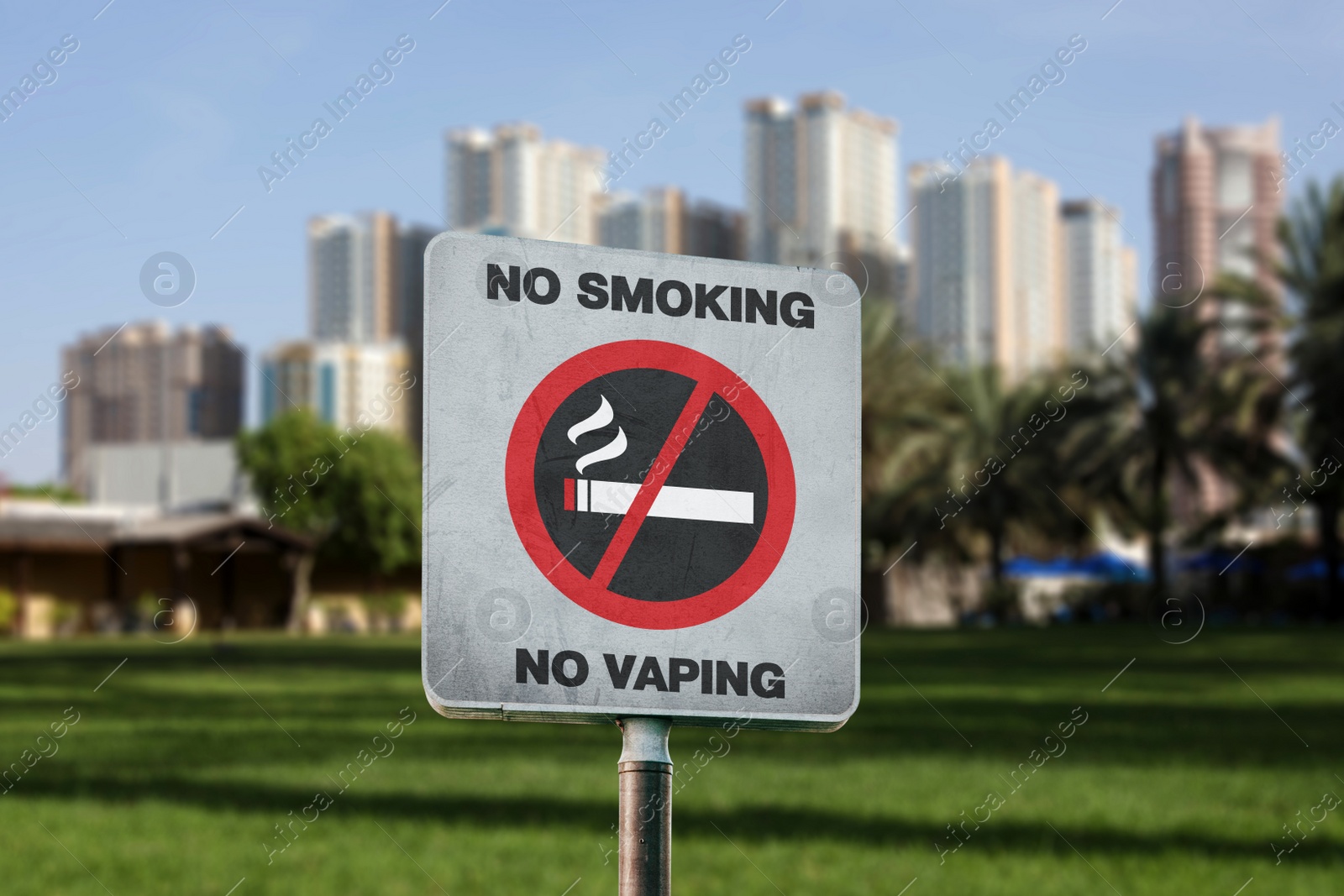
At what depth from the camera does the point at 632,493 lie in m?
1.61

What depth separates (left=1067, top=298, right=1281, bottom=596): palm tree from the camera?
33.8 metres

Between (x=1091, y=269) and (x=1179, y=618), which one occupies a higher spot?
(x=1091, y=269)

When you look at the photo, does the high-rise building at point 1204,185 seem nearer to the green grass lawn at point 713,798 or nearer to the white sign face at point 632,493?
the green grass lawn at point 713,798

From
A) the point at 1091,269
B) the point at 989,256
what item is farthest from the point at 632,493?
the point at 1091,269

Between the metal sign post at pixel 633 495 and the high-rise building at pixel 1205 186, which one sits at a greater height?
the high-rise building at pixel 1205 186

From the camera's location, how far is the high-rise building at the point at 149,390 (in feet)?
331

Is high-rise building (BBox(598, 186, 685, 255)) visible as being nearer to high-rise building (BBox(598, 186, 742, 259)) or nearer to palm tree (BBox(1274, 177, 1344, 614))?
high-rise building (BBox(598, 186, 742, 259))

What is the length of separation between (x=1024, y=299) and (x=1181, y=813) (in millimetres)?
111100

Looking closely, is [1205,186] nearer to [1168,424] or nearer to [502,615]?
[1168,424]

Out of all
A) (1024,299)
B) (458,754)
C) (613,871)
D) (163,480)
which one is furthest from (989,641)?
(1024,299)

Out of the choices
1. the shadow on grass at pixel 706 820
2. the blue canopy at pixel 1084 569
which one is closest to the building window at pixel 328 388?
the blue canopy at pixel 1084 569

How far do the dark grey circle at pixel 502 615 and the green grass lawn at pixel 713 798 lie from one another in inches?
215

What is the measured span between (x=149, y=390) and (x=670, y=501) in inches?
4726

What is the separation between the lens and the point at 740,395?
168 centimetres
